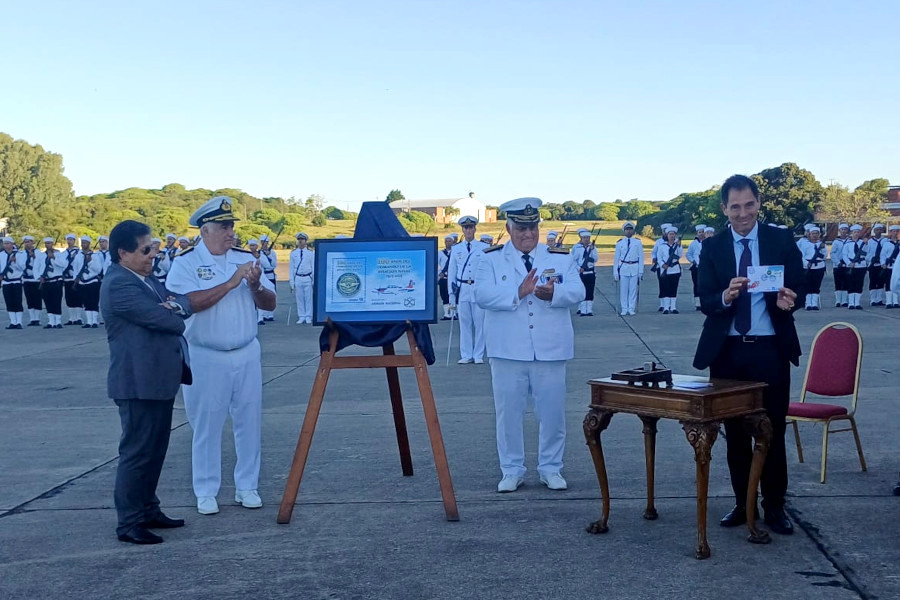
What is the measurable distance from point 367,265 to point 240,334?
909mm

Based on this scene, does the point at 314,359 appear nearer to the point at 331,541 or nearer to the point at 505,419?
the point at 505,419

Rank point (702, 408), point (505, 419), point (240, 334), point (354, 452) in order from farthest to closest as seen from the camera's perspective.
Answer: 1. point (354, 452)
2. point (505, 419)
3. point (240, 334)
4. point (702, 408)

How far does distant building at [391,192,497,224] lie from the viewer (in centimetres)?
6792

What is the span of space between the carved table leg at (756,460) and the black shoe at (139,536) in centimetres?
326

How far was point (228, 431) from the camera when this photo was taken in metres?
9.09

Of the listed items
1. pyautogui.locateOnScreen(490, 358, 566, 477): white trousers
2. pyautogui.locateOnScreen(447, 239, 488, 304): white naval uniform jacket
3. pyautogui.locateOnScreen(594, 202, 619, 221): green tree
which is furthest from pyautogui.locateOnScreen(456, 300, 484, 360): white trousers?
pyautogui.locateOnScreen(594, 202, 619, 221): green tree

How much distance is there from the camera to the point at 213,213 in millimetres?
6262

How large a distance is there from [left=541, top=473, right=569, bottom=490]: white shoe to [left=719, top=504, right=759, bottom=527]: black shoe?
1241mm

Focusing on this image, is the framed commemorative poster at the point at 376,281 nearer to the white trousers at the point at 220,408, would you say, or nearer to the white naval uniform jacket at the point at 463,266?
the white trousers at the point at 220,408

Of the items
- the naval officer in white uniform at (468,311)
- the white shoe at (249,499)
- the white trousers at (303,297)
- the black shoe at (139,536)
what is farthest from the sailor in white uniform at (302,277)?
the black shoe at (139,536)

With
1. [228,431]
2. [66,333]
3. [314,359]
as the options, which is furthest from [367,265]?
[66,333]

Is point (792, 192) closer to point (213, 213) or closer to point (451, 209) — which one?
point (451, 209)

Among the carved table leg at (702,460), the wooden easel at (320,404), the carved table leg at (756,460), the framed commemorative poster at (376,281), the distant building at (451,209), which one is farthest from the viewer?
the distant building at (451,209)

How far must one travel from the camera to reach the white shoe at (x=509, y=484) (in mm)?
6594
